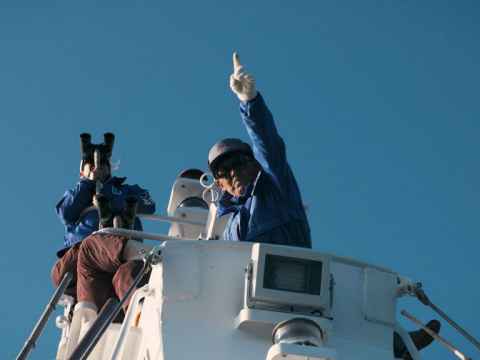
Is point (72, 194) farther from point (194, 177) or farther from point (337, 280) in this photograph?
point (337, 280)

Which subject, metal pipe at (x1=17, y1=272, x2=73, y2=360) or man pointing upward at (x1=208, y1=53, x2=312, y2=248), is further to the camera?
man pointing upward at (x1=208, y1=53, x2=312, y2=248)

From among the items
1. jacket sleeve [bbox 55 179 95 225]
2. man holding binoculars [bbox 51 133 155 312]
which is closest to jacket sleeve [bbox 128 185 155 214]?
man holding binoculars [bbox 51 133 155 312]

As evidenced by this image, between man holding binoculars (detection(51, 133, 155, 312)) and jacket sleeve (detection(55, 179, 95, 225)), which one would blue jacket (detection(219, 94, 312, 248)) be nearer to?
man holding binoculars (detection(51, 133, 155, 312))

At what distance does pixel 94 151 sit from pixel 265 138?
12.5 feet

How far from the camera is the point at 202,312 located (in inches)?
297

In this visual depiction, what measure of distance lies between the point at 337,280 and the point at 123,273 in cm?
204

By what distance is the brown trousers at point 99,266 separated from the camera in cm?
978

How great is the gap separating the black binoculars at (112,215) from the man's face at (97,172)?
153 centimetres

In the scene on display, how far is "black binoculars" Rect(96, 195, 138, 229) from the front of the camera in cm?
1036

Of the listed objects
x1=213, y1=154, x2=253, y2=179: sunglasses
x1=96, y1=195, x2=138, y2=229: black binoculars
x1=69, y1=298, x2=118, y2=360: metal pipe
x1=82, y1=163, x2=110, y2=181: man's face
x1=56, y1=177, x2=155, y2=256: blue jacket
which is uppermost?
x1=82, y1=163, x2=110, y2=181: man's face

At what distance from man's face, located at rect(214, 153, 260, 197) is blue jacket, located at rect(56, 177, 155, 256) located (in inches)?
92.6

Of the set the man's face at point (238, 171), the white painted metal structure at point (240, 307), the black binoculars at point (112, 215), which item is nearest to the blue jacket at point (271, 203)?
the man's face at point (238, 171)

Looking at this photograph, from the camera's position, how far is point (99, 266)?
33.0 ft

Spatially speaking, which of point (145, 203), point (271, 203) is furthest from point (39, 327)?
point (145, 203)
